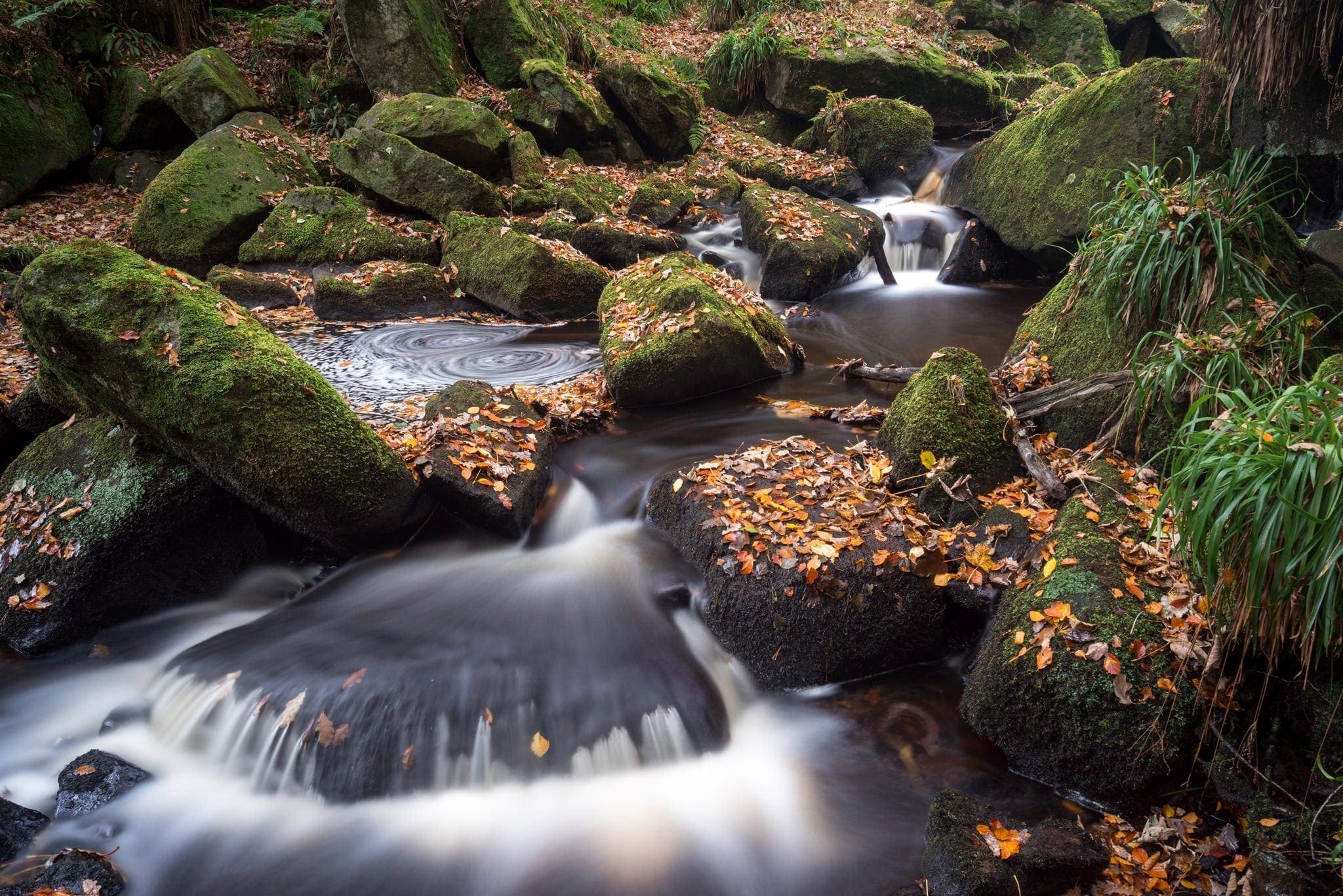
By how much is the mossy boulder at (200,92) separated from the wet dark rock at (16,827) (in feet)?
38.2

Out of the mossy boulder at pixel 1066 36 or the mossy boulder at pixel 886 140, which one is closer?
the mossy boulder at pixel 886 140

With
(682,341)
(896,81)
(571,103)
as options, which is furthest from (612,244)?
(896,81)

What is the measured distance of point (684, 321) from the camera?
6.90 metres

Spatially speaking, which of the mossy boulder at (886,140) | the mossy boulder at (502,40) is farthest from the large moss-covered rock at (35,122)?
the mossy boulder at (886,140)

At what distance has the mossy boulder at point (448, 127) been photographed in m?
11.2

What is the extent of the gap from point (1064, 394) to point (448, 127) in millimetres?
9778

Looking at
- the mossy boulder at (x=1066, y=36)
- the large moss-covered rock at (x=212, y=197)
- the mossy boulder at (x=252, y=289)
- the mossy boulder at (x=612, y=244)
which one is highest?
the mossy boulder at (x=1066, y=36)

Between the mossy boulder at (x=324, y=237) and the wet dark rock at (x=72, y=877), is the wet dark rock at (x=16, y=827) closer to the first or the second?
the wet dark rock at (x=72, y=877)

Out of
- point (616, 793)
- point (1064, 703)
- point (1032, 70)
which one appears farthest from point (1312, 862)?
point (1032, 70)

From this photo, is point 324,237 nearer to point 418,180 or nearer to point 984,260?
point 418,180

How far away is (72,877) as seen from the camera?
120 inches

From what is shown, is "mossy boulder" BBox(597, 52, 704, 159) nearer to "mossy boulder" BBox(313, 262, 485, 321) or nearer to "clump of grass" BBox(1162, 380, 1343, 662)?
"mossy boulder" BBox(313, 262, 485, 321)

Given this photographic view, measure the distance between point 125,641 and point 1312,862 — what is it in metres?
5.98

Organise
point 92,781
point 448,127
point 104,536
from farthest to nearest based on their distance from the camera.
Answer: point 448,127 < point 104,536 < point 92,781
